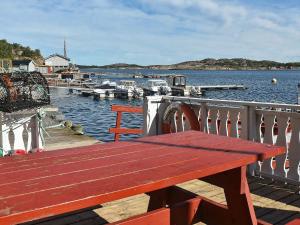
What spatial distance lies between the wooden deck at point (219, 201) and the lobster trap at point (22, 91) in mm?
2225

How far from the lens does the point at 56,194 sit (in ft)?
6.06

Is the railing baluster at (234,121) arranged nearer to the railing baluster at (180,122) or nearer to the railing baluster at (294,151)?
the railing baluster at (294,151)

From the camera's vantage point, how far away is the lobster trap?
18.0 ft

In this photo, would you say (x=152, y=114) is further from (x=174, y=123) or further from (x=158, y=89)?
(x=158, y=89)

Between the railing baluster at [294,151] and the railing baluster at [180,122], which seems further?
the railing baluster at [180,122]

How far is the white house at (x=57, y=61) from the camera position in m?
123

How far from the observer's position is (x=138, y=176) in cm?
218

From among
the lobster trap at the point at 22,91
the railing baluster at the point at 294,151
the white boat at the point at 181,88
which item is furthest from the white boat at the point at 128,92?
the railing baluster at the point at 294,151

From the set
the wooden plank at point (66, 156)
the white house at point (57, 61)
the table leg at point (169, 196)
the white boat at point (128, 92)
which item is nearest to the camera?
the wooden plank at point (66, 156)

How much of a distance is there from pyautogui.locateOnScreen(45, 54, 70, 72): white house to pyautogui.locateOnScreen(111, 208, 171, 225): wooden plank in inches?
4848

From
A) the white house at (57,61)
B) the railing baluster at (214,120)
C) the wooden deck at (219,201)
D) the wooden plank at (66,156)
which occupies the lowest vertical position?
the wooden deck at (219,201)

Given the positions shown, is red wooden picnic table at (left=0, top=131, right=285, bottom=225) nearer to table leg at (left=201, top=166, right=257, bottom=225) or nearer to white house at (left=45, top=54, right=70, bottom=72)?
table leg at (left=201, top=166, right=257, bottom=225)

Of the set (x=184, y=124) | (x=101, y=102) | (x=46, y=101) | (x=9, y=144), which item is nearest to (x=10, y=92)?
Result: (x=46, y=101)

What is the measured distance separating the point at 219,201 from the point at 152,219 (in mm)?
1858
